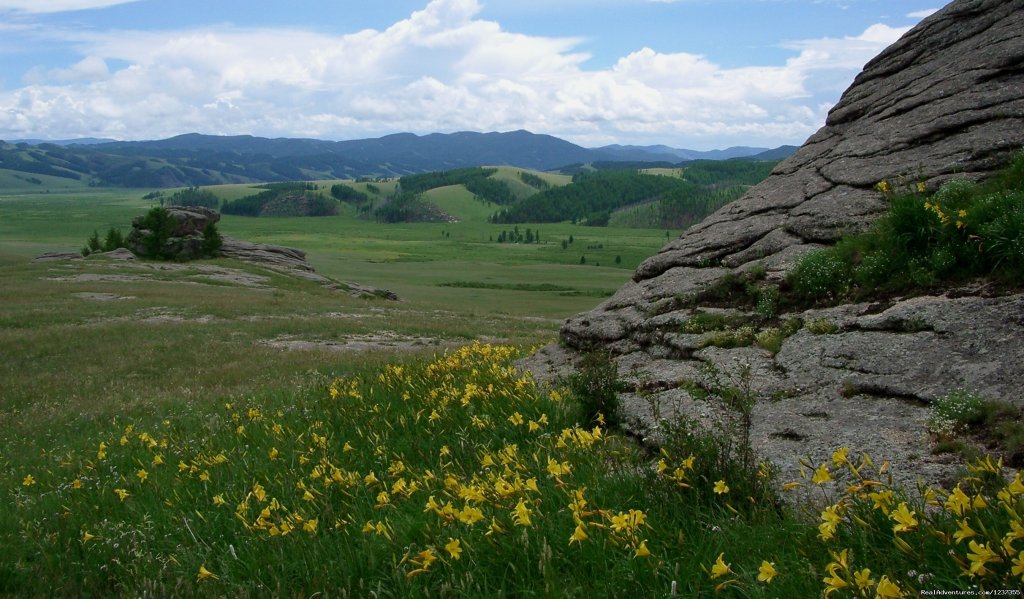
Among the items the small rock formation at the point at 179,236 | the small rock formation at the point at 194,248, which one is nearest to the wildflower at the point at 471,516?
the small rock formation at the point at 194,248

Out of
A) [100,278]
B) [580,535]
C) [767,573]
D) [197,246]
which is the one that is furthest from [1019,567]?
[197,246]

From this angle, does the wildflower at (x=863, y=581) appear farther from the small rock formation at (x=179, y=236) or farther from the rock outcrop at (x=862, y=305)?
the small rock formation at (x=179, y=236)

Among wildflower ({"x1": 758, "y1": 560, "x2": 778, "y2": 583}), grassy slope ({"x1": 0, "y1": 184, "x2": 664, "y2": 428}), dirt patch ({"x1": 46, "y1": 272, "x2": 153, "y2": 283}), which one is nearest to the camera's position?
wildflower ({"x1": 758, "y1": 560, "x2": 778, "y2": 583})

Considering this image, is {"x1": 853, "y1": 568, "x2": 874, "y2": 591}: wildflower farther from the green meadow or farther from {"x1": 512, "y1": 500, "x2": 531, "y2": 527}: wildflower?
{"x1": 512, "y1": 500, "x2": 531, "y2": 527}: wildflower

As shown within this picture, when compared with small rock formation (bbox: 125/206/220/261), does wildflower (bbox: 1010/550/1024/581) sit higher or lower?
higher

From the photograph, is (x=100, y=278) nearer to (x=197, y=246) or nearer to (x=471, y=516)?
(x=197, y=246)

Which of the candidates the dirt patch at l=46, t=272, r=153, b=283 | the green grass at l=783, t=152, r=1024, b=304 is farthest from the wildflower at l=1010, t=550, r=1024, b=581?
the dirt patch at l=46, t=272, r=153, b=283

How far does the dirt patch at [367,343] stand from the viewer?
83.3 feet

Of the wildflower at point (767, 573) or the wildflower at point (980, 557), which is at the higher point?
the wildflower at point (980, 557)

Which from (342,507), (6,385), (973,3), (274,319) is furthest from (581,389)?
(274,319)

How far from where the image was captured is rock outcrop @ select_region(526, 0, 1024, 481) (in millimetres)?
5824

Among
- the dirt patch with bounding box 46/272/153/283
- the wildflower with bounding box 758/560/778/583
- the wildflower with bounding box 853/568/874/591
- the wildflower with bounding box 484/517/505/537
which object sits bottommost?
the dirt patch with bounding box 46/272/153/283

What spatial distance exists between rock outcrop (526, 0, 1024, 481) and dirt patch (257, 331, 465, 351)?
15.2m

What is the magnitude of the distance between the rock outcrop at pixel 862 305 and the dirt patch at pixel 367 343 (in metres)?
15.2
